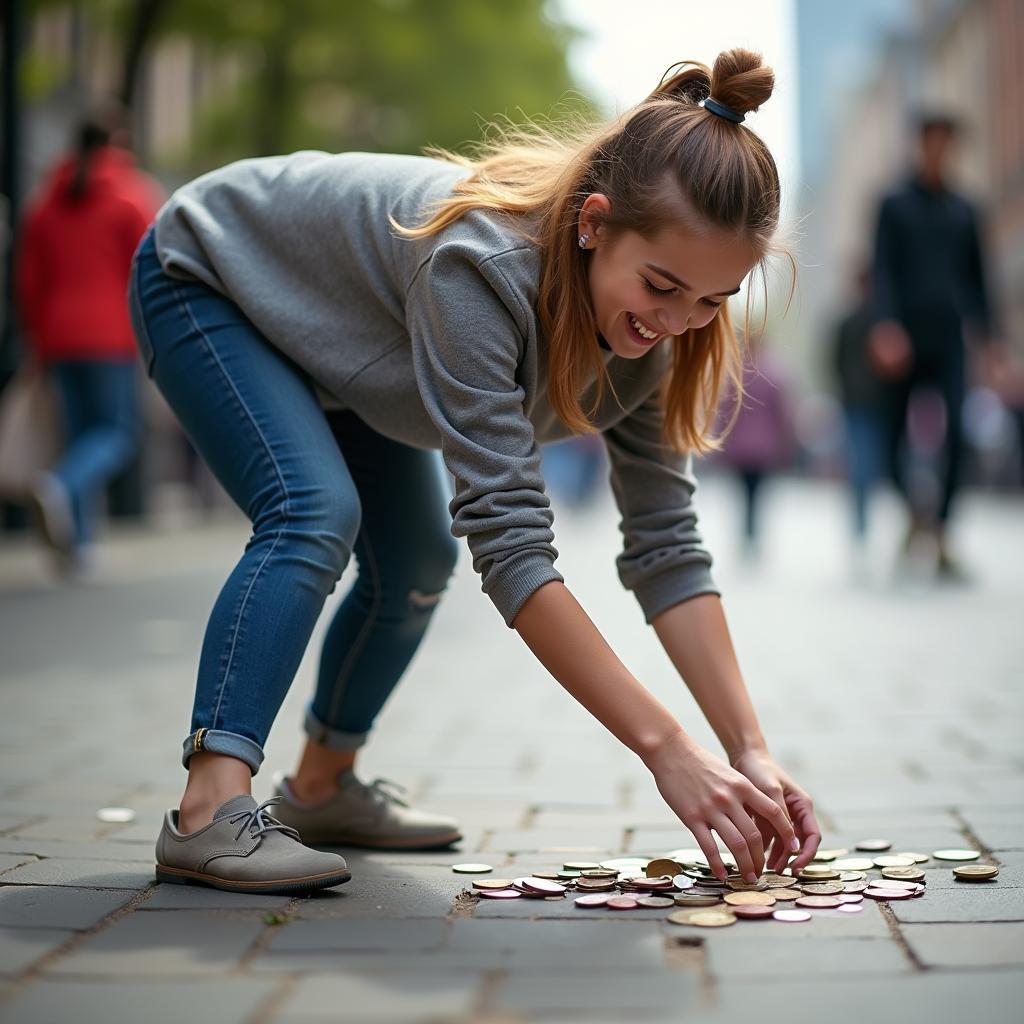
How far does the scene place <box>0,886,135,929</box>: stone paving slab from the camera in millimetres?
2271

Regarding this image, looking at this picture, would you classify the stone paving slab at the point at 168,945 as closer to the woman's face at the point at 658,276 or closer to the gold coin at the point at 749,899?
the gold coin at the point at 749,899

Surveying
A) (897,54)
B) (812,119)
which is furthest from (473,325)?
(812,119)

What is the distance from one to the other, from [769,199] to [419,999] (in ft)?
4.26

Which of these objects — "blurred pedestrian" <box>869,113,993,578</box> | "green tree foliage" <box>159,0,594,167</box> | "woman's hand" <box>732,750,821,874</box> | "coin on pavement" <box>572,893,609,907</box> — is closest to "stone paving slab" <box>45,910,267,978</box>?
"coin on pavement" <box>572,893,609,907</box>

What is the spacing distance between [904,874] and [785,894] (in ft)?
0.86

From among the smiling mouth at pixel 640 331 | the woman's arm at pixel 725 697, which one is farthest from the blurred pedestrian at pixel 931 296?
the smiling mouth at pixel 640 331

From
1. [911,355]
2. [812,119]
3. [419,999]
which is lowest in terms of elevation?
[419,999]

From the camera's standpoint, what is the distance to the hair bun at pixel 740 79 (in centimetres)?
245

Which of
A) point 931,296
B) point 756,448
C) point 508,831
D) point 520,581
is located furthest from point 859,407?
point 520,581

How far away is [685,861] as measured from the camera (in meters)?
2.64

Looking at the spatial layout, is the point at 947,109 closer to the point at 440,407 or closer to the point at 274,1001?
the point at 440,407

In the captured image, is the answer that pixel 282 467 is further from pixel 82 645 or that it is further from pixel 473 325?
pixel 82 645

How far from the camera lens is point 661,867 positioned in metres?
2.54

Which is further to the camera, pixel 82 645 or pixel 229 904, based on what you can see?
pixel 82 645
